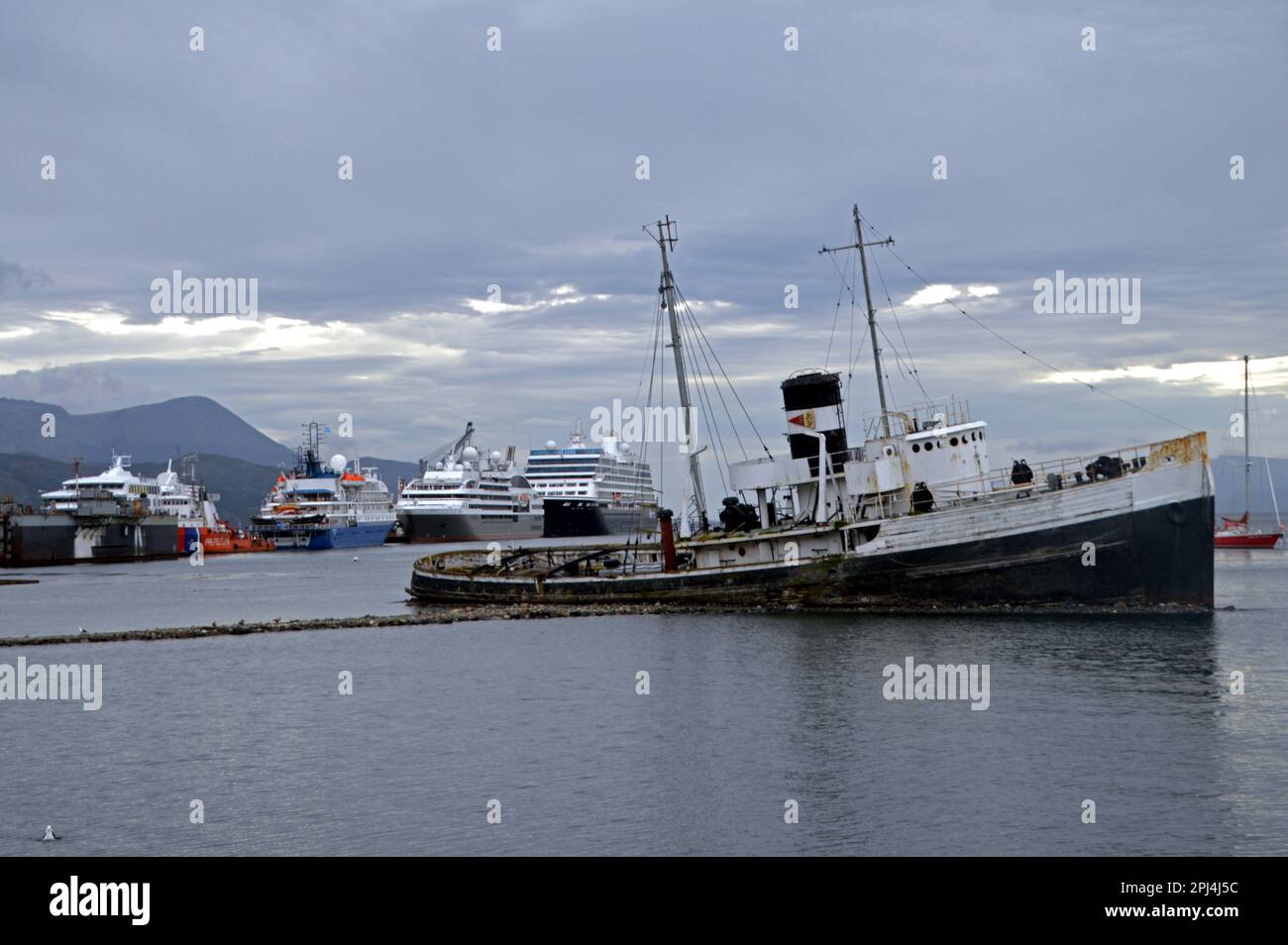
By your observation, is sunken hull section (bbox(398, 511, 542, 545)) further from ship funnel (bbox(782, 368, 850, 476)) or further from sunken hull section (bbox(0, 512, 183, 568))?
ship funnel (bbox(782, 368, 850, 476))

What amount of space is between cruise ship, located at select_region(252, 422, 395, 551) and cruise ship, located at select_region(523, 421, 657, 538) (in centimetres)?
2343

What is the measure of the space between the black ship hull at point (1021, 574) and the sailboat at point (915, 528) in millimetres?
47

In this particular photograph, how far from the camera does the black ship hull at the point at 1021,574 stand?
3978 cm

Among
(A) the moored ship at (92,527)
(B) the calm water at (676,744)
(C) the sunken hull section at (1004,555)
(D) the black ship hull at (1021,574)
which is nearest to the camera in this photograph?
(B) the calm water at (676,744)

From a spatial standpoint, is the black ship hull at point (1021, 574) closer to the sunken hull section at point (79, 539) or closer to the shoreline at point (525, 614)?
the shoreline at point (525, 614)

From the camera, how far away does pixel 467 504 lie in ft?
555

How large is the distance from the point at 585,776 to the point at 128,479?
5288 inches

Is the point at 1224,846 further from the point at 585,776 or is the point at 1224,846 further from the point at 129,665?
the point at 129,665

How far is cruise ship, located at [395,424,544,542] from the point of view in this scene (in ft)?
554

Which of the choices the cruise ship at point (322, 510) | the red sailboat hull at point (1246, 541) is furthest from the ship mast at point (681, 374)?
the cruise ship at point (322, 510)

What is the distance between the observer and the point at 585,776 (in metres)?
22.8

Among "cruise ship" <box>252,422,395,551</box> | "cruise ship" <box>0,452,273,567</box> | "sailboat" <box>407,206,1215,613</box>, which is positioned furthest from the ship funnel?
"cruise ship" <box>252,422,395,551</box>

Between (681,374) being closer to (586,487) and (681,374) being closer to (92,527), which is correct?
(92,527)
